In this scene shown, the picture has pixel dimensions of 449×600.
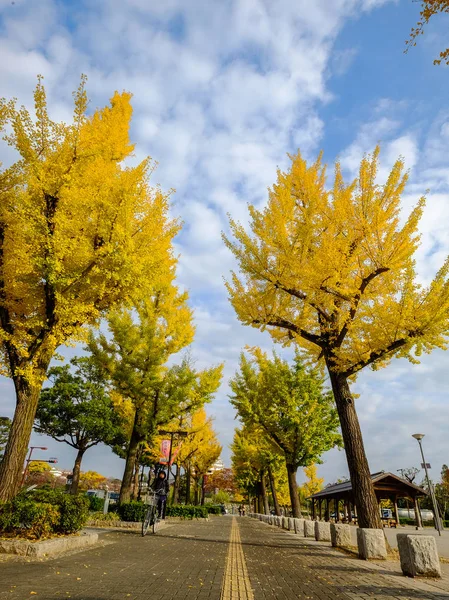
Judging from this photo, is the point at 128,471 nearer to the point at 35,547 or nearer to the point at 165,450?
the point at 165,450

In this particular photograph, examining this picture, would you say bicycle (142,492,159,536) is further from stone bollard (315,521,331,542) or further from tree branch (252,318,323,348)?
tree branch (252,318,323,348)

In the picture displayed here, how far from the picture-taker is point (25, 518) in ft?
19.6

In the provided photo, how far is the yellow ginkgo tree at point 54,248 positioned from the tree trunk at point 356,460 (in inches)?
207

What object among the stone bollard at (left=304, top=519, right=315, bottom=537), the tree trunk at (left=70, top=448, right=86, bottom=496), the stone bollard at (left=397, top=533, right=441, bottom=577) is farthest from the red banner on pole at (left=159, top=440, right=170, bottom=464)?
the tree trunk at (left=70, top=448, right=86, bottom=496)

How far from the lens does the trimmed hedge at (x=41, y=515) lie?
592cm

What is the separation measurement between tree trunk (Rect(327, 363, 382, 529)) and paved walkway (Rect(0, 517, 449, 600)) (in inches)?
40.7

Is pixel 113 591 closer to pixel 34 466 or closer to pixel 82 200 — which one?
pixel 82 200

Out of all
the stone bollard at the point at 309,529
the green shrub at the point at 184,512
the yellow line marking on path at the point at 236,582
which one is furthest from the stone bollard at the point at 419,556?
the green shrub at the point at 184,512

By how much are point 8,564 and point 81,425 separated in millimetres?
29120

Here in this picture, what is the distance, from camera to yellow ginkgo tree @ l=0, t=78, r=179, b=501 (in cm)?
632

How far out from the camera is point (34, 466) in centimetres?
4278

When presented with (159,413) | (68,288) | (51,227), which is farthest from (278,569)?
(159,413)

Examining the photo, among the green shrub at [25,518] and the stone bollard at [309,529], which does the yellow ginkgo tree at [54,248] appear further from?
the stone bollard at [309,529]

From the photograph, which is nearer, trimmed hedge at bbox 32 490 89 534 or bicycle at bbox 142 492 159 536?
trimmed hedge at bbox 32 490 89 534
